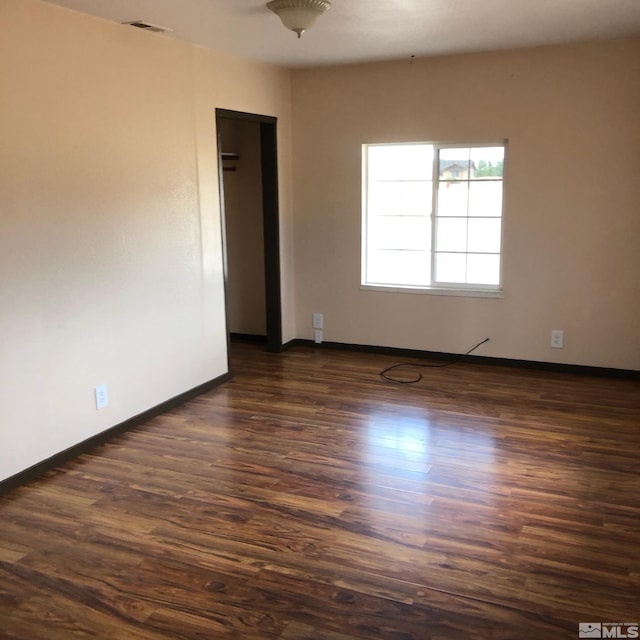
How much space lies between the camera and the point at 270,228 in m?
5.59

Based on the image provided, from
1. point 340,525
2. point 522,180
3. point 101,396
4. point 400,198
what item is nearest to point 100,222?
point 101,396

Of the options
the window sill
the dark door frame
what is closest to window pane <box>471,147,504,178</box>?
the window sill

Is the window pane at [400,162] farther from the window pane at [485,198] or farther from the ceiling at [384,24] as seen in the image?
the ceiling at [384,24]

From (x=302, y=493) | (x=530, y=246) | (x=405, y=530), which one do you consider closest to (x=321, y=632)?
(x=405, y=530)

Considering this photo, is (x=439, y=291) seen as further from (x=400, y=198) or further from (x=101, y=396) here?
(x=101, y=396)

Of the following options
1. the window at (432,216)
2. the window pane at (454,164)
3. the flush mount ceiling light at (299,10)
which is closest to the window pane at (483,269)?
the window at (432,216)

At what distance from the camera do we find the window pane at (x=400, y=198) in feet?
17.6

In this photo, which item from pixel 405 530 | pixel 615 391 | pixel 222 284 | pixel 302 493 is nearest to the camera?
pixel 405 530

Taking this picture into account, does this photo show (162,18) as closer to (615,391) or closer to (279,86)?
(279,86)

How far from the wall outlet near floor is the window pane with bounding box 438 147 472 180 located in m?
1.42

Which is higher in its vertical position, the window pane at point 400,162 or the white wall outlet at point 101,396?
the window pane at point 400,162

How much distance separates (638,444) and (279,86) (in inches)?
151

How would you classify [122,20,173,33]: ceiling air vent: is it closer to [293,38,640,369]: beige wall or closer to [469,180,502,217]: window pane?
[293,38,640,369]: beige wall

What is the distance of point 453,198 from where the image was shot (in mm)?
5242
